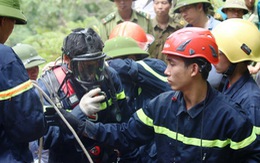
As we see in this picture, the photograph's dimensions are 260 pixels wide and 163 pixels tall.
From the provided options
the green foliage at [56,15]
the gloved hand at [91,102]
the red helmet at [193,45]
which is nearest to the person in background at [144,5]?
the green foliage at [56,15]

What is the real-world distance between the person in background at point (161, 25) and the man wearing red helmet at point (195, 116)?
354 cm

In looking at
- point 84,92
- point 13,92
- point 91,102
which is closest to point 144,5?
point 84,92

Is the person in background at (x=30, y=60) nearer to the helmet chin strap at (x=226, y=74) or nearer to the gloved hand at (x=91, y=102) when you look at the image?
the gloved hand at (x=91, y=102)

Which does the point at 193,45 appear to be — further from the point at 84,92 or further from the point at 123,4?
the point at 123,4

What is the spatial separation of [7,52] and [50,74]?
3.24 feet

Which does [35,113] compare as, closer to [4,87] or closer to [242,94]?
[4,87]

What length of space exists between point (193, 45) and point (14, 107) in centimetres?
126

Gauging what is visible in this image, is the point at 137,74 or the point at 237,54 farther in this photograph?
the point at 137,74

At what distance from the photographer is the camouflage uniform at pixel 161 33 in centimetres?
684

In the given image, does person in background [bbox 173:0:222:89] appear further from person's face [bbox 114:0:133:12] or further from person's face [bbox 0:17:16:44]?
person's face [bbox 0:17:16:44]

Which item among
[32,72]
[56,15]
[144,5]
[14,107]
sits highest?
[14,107]

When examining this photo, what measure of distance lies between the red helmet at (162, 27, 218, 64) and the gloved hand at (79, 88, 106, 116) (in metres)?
0.71

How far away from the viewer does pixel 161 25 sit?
23.4 feet

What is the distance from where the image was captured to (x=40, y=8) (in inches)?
501
